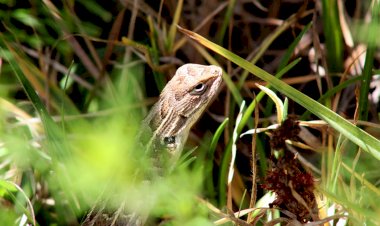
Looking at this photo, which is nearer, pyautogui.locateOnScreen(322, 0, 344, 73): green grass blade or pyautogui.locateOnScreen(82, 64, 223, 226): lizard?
Result: pyautogui.locateOnScreen(82, 64, 223, 226): lizard

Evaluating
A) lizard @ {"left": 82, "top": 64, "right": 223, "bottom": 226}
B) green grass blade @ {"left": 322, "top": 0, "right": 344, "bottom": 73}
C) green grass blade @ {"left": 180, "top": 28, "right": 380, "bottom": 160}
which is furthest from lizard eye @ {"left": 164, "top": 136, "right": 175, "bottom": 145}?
green grass blade @ {"left": 322, "top": 0, "right": 344, "bottom": 73}

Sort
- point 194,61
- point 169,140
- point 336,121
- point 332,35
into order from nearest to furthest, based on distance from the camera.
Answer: point 336,121, point 169,140, point 332,35, point 194,61

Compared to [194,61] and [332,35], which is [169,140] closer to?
[194,61]

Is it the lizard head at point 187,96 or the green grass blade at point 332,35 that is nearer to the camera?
the lizard head at point 187,96

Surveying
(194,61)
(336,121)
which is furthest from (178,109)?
(194,61)

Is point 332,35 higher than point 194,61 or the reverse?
higher

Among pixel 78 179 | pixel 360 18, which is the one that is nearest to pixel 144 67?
pixel 360 18

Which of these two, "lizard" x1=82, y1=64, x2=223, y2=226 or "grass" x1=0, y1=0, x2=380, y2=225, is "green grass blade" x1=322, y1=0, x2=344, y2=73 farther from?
"lizard" x1=82, y1=64, x2=223, y2=226

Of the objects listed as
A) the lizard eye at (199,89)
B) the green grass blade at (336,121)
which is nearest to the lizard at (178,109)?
the lizard eye at (199,89)

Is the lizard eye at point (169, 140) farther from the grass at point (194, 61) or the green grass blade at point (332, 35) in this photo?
the green grass blade at point (332, 35)
